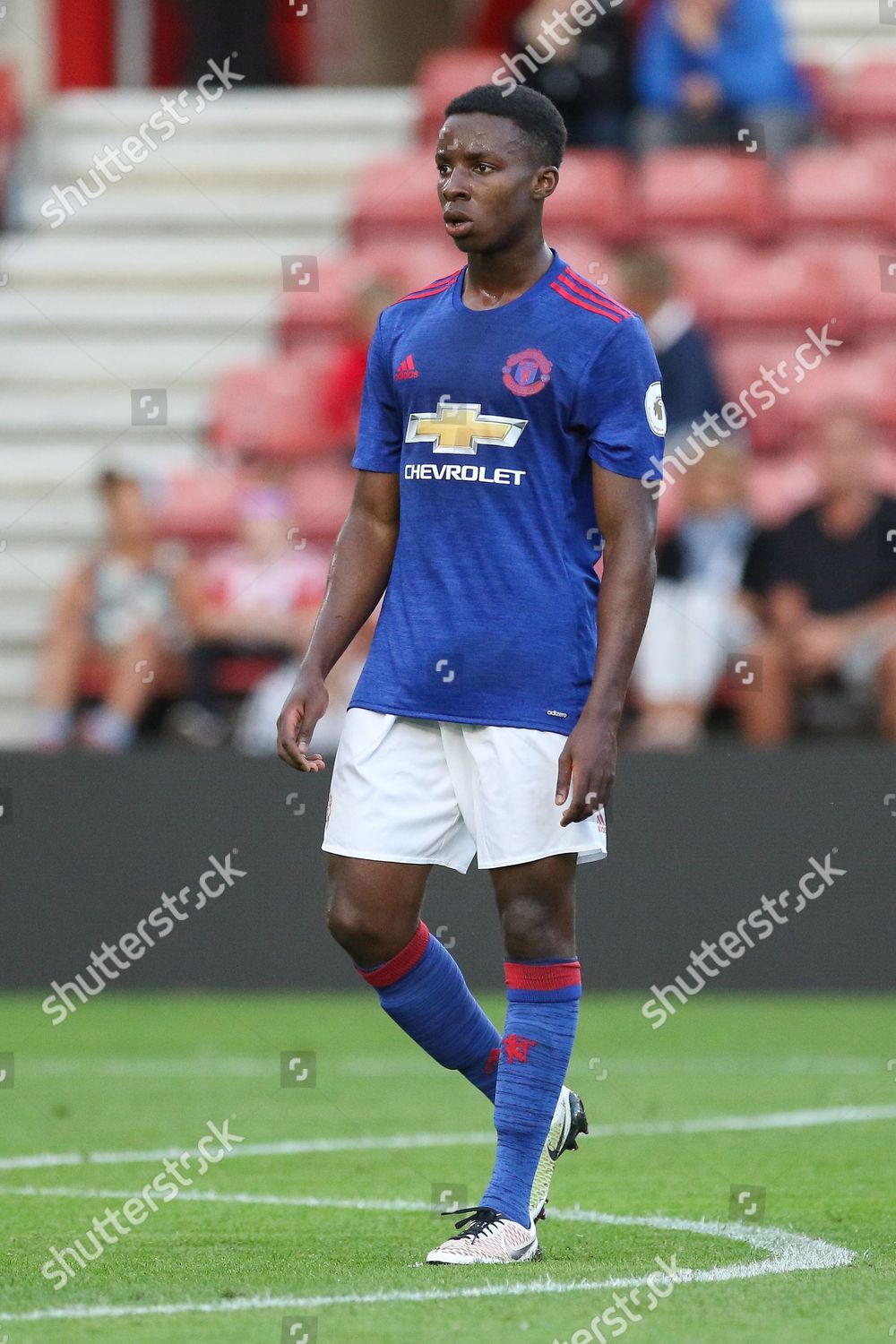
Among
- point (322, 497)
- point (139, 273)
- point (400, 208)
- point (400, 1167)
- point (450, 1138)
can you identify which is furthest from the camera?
point (139, 273)

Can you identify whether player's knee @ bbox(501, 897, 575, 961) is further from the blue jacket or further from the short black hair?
the blue jacket

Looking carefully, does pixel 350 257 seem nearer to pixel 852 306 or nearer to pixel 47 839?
pixel 852 306

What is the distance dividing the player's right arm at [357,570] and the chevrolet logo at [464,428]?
209 millimetres

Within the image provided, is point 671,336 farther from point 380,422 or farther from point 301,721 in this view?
point 301,721

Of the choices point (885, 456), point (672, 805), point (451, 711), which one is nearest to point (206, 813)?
point (672, 805)

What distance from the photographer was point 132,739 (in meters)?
9.89

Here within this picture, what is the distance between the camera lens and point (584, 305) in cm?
438

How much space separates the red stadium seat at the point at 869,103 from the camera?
41.5 ft

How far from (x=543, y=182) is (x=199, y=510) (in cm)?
724

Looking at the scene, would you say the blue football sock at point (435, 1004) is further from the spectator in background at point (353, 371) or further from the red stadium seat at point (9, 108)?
the red stadium seat at point (9, 108)

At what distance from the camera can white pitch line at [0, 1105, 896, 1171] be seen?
5688mm

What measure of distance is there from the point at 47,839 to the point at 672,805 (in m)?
2.53

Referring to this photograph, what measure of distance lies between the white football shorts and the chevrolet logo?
1.69ft

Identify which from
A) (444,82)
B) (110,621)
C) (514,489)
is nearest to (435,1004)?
(514,489)
